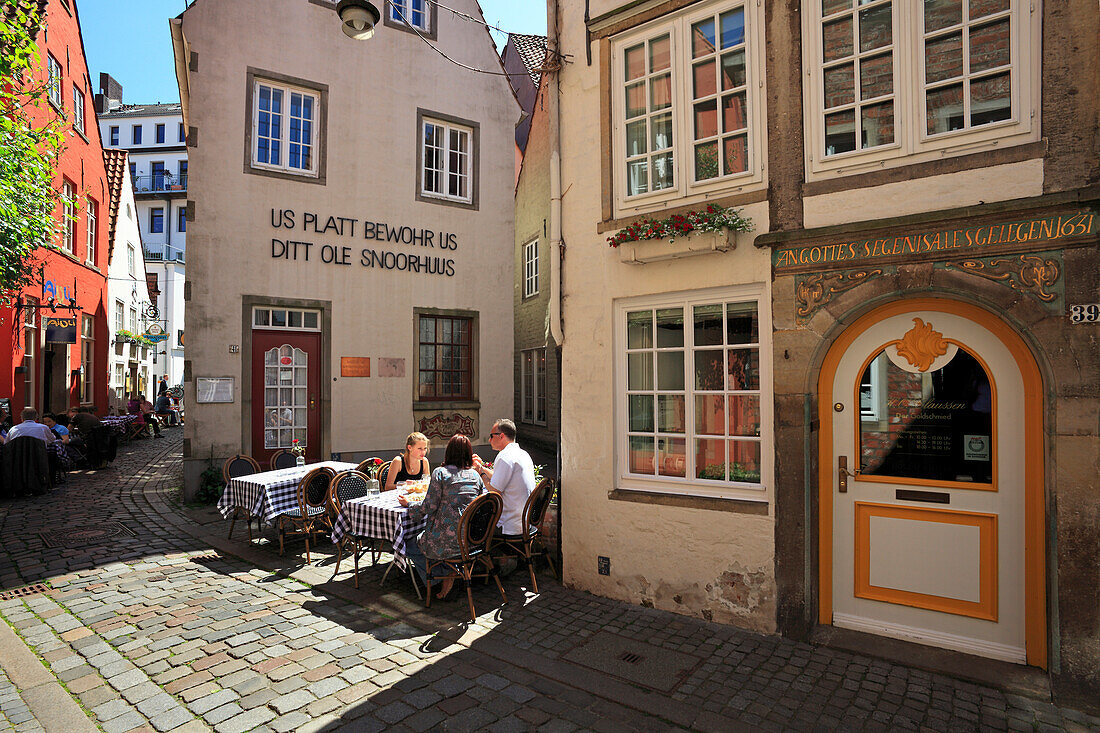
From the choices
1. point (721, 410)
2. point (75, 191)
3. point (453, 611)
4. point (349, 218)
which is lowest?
point (453, 611)

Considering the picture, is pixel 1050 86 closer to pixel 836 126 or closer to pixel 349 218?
pixel 836 126

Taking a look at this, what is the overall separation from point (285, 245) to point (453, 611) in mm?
7954

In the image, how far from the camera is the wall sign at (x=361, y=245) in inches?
440

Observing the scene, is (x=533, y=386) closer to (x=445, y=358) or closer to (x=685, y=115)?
(x=445, y=358)

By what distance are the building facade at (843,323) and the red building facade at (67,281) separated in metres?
13.1

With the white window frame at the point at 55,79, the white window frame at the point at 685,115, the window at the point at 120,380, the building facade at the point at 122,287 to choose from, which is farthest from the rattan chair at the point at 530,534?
the window at the point at 120,380

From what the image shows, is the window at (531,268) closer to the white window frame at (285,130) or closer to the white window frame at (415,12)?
the white window frame at (415,12)

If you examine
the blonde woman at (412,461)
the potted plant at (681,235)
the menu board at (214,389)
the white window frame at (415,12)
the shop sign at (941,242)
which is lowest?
the blonde woman at (412,461)

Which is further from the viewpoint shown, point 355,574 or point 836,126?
point 355,574

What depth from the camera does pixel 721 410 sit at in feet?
18.3

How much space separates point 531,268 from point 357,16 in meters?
11.7

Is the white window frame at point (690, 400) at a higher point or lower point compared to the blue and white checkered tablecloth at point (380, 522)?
higher

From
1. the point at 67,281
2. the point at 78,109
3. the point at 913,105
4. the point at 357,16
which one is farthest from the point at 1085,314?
the point at 78,109

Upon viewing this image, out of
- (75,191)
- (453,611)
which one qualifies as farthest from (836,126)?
(75,191)
